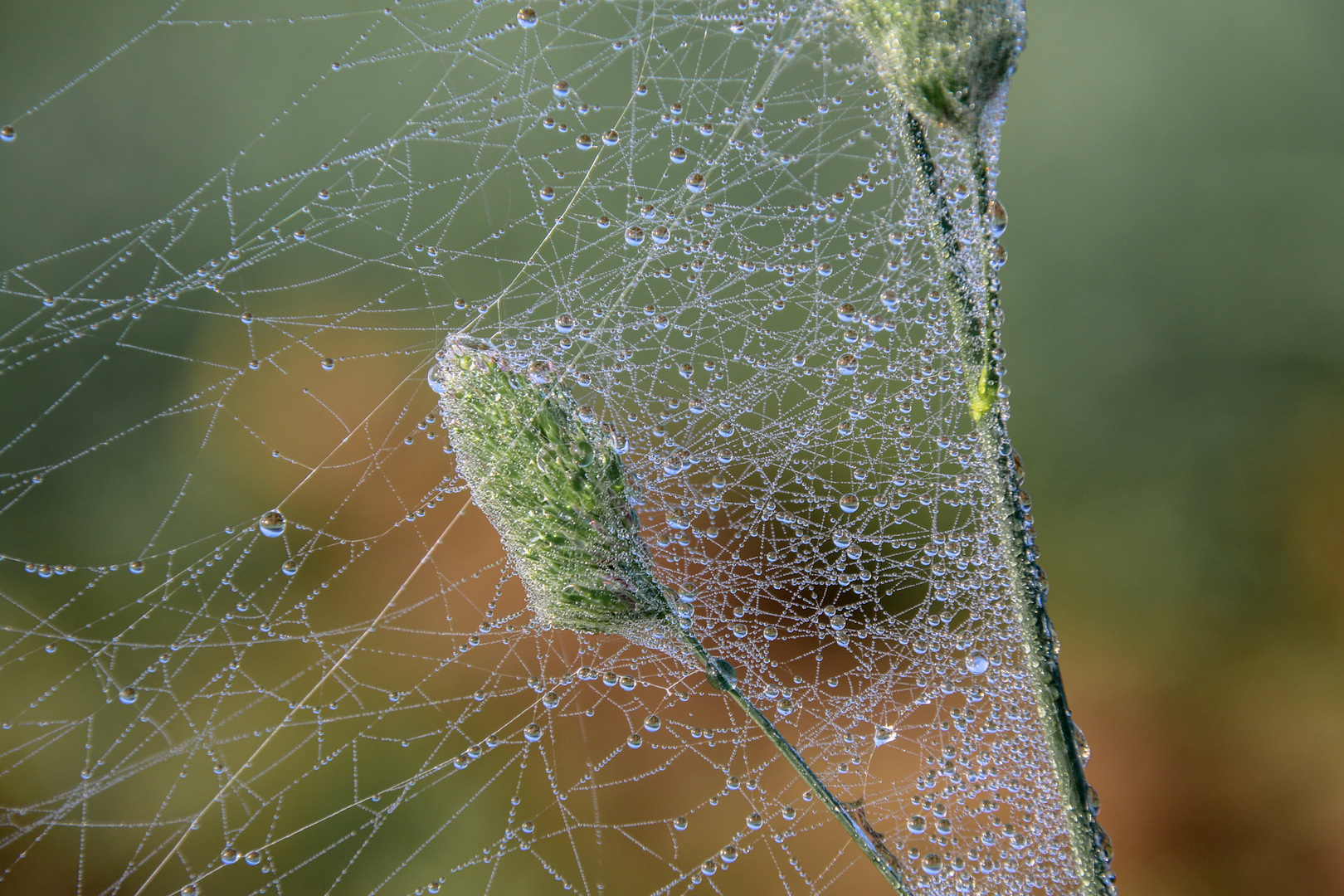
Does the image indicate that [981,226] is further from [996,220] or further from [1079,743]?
[1079,743]

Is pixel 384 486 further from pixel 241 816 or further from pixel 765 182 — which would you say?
pixel 765 182

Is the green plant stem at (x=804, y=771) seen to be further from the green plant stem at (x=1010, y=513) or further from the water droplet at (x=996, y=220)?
the water droplet at (x=996, y=220)

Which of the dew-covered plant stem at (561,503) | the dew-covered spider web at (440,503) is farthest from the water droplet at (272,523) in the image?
the dew-covered spider web at (440,503)

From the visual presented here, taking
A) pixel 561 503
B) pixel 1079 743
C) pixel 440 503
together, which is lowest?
pixel 1079 743

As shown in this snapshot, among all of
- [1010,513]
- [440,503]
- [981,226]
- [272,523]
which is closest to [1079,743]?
[1010,513]

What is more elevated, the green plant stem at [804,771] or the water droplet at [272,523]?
the water droplet at [272,523]

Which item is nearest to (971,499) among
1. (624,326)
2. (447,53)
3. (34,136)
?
(624,326)

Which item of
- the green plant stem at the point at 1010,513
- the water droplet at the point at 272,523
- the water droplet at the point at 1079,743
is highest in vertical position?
the water droplet at the point at 272,523

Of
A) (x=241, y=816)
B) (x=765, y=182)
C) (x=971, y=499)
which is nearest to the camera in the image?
(x=971, y=499)
